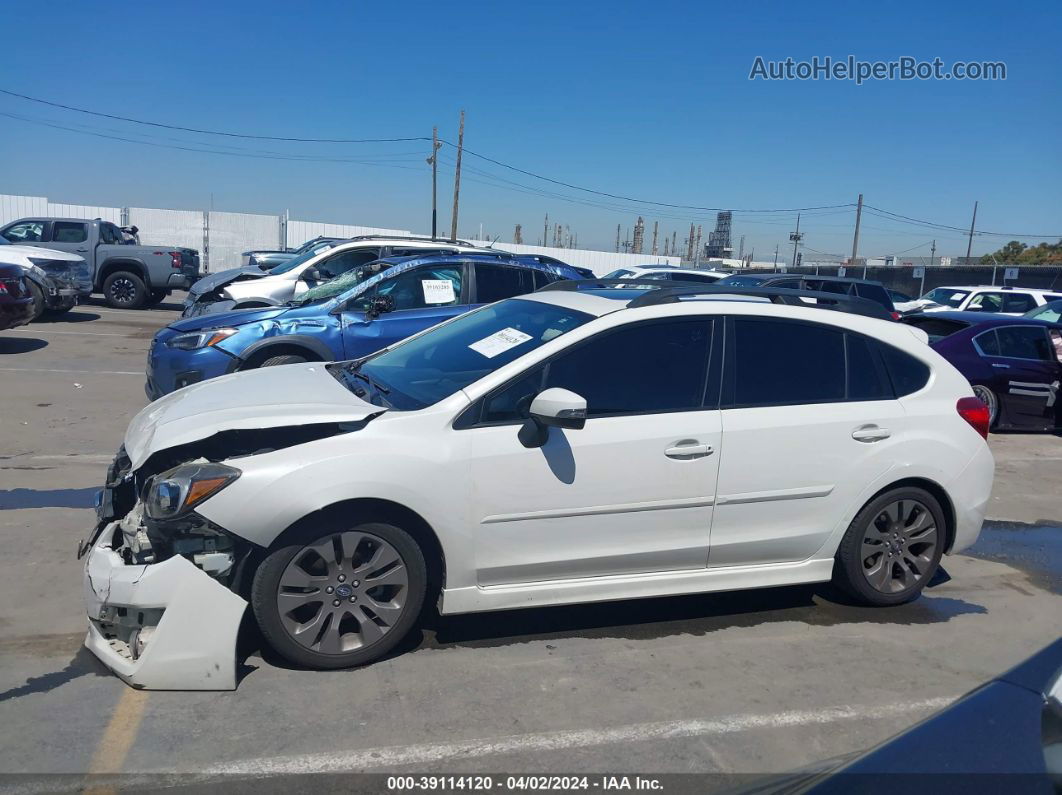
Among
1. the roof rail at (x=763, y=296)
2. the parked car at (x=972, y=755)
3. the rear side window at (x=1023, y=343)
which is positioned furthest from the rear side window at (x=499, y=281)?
the parked car at (x=972, y=755)

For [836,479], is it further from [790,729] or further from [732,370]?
[790,729]

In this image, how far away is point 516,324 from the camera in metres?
4.89

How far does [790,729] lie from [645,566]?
105 cm

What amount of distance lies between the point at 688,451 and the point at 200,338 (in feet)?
17.9

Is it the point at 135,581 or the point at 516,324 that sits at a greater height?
the point at 516,324

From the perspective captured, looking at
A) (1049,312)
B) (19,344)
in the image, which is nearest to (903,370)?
(19,344)

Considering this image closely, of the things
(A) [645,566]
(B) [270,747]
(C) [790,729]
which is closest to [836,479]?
(A) [645,566]

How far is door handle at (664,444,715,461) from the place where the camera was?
4.31 m

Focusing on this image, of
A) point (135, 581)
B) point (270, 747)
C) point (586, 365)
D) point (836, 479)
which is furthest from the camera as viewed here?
point (836, 479)

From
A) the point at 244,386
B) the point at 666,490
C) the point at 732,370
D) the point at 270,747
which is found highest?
the point at 732,370

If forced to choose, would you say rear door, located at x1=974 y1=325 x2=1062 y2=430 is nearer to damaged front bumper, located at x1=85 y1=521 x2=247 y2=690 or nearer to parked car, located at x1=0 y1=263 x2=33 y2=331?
damaged front bumper, located at x1=85 y1=521 x2=247 y2=690

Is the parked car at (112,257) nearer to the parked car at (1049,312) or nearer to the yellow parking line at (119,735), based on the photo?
the parked car at (1049,312)

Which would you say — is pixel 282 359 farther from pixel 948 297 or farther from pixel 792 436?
pixel 948 297

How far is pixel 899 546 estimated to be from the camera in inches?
194
